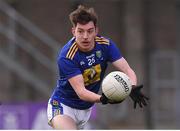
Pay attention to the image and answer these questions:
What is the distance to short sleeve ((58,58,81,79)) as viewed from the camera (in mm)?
8859

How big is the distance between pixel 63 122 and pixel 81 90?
1.64ft

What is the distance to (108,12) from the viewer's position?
71.8 ft

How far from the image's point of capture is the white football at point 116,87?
27.9 feet

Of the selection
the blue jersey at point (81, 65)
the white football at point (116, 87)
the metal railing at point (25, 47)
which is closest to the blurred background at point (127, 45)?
the metal railing at point (25, 47)

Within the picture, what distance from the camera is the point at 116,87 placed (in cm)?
850

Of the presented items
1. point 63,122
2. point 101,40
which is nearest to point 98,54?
point 101,40

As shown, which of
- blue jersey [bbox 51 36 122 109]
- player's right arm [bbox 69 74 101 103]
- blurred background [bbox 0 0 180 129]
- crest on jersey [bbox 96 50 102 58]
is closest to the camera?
player's right arm [bbox 69 74 101 103]

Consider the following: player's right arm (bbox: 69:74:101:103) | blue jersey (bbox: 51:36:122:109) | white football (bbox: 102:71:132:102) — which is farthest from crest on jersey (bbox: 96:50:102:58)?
white football (bbox: 102:71:132:102)

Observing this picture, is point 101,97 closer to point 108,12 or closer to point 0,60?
point 0,60

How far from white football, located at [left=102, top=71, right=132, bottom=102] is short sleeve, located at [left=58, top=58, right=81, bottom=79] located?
0.41 m

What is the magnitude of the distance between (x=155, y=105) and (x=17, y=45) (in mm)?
4037

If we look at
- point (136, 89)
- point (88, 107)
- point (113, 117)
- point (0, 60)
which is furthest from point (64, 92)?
point (113, 117)

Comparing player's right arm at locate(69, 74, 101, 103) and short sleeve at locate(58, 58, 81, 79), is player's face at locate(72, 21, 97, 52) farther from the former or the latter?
player's right arm at locate(69, 74, 101, 103)

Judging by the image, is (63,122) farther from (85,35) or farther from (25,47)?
(25,47)
